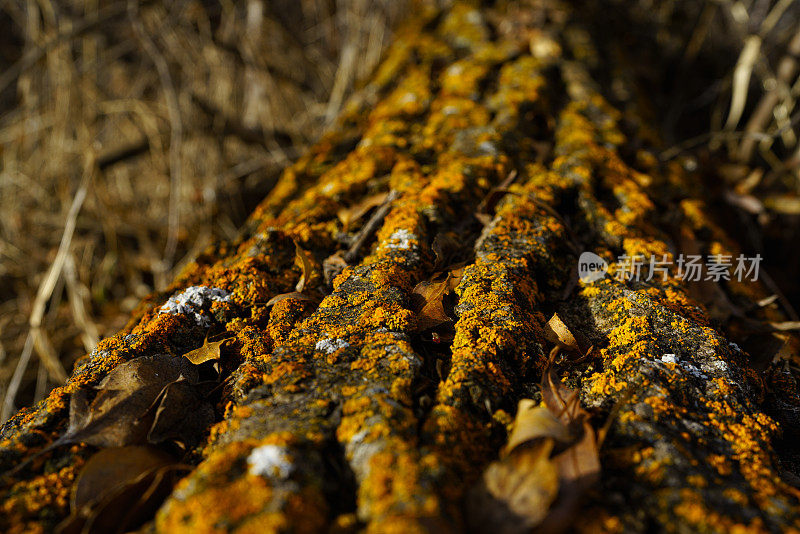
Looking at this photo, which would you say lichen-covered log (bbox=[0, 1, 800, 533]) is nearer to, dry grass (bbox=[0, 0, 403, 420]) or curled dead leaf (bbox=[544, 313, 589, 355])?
curled dead leaf (bbox=[544, 313, 589, 355])

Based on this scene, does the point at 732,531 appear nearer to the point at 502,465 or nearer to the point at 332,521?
the point at 502,465

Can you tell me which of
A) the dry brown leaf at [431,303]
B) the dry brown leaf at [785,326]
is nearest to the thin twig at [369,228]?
the dry brown leaf at [431,303]

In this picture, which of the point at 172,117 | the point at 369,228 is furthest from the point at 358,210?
the point at 172,117

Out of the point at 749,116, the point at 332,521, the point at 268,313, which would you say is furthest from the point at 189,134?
the point at 749,116

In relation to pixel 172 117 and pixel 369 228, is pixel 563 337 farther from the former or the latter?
pixel 172 117

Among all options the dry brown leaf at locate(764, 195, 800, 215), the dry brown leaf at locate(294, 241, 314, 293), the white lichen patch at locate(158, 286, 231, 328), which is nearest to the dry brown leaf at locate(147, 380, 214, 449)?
the white lichen patch at locate(158, 286, 231, 328)

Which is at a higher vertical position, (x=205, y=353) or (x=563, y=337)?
(x=205, y=353)

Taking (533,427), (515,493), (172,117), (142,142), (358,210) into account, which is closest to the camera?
(515,493)
